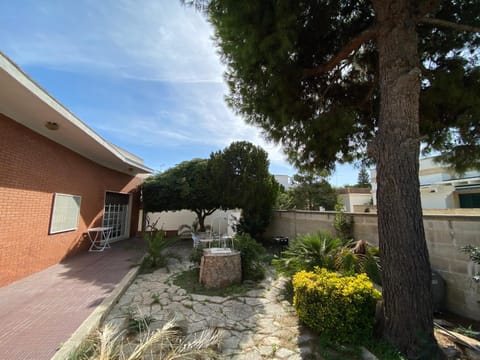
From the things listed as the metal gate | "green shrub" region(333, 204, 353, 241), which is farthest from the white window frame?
"green shrub" region(333, 204, 353, 241)

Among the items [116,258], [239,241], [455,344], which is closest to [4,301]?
[116,258]

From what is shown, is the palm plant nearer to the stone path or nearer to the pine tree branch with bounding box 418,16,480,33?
the stone path

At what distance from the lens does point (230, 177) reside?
411 inches

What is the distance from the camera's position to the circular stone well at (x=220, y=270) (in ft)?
17.6

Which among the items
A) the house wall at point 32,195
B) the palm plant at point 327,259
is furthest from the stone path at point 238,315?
the house wall at point 32,195

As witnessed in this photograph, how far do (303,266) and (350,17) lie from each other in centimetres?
537

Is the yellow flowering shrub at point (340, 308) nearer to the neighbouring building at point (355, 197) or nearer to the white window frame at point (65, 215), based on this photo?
the white window frame at point (65, 215)

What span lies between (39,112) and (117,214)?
749 centimetres

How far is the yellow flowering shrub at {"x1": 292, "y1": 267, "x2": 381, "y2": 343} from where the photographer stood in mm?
3061

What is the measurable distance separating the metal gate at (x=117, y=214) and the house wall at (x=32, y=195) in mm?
2146

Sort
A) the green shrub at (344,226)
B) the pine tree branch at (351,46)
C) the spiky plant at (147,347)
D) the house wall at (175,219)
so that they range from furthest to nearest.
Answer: the house wall at (175,219) < the green shrub at (344,226) < the pine tree branch at (351,46) < the spiky plant at (147,347)

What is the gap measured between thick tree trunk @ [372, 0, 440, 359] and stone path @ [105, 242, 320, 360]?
1.31m

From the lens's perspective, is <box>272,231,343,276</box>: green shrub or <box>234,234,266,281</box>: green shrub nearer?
<box>272,231,343,276</box>: green shrub

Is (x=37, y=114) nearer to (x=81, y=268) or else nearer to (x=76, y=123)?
(x=76, y=123)
